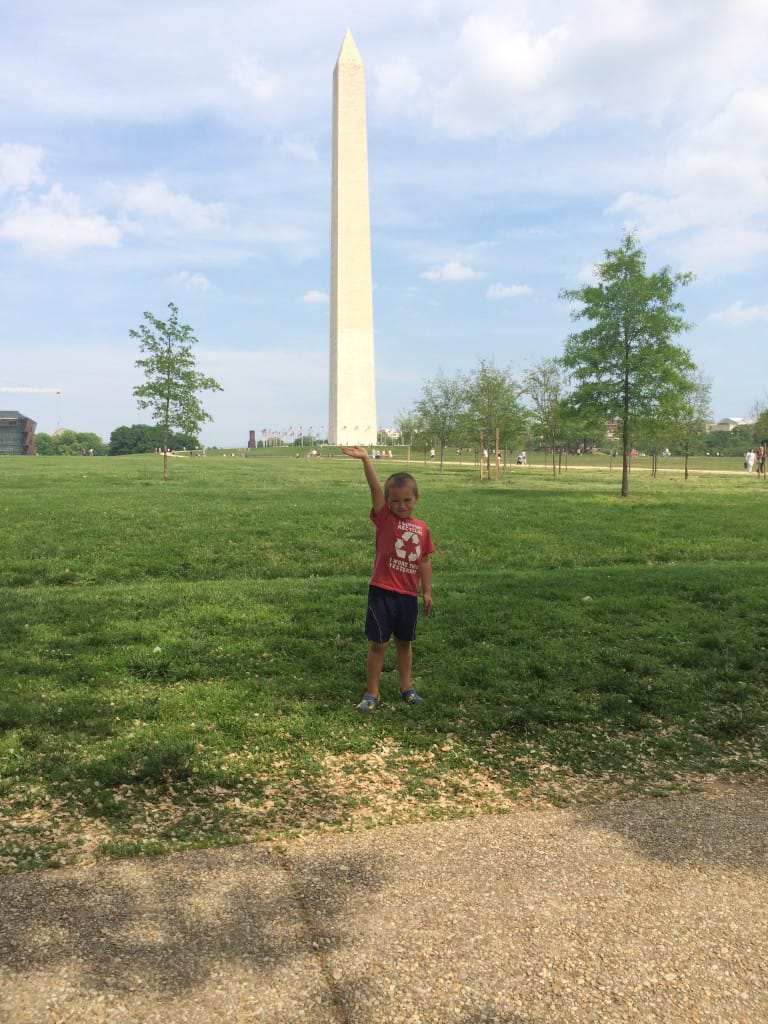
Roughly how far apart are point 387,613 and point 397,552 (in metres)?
0.45

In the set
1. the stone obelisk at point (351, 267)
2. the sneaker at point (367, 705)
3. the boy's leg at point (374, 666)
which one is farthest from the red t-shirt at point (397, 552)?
the stone obelisk at point (351, 267)

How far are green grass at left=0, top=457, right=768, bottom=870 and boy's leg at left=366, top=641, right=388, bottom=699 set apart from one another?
0.20 metres

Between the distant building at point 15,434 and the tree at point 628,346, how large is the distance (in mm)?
147847

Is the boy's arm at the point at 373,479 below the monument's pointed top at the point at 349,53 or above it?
below

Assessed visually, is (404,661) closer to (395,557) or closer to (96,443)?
(395,557)

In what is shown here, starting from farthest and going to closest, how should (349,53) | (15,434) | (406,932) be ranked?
(15,434) < (349,53) < (406,932)

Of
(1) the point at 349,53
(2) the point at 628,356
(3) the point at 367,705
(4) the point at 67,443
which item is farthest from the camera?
(4) the point at 67,443

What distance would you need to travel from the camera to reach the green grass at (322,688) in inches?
Answer: 179

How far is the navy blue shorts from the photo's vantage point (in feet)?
Result: 19.1

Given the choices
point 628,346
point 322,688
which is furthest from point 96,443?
point 322,688

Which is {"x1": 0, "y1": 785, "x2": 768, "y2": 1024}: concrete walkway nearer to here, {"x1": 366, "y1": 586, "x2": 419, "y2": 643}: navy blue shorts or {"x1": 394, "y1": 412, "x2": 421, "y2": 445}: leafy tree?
{"x1": 366, "y1": 586, "x2": 419, "y2": 643}: navy blue shorts

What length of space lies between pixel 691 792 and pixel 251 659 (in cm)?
390

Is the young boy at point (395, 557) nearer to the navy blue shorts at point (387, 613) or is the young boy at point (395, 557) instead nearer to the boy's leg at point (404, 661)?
the navy blue shorts at point (387, 613)

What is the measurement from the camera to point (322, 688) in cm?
650
